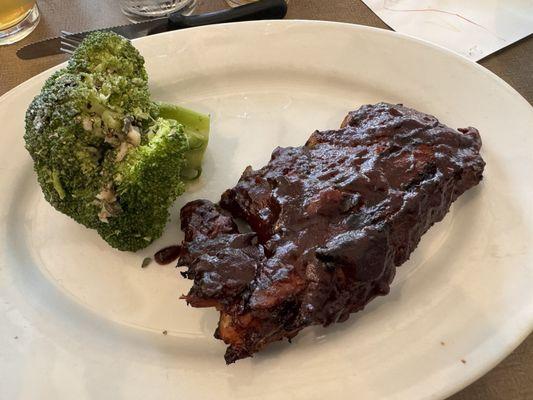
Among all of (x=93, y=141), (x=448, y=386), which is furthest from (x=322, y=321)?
(x=93, y=141)

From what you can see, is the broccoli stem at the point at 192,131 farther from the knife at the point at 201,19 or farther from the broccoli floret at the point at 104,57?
the knife at the point at 201,19

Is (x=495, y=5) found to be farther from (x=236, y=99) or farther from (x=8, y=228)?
(x=8, y=228)

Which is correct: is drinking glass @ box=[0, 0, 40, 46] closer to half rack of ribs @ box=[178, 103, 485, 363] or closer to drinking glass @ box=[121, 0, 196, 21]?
drinking glass @ box=[121, 0, 196, 21]

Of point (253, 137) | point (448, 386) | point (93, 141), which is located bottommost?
point (448, 386)

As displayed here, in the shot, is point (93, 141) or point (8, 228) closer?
point (93, 141)

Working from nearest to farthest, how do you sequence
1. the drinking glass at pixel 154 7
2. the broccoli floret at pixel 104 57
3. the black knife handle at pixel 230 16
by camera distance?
1. the broccoli floret at pixel 104 57
2. the black knife handle at pixel 230 16
3. the drinking glass at pixel 154 7

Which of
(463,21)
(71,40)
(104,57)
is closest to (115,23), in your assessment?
(71,40)

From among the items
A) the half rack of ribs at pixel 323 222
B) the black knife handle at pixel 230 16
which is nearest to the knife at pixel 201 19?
the black knife handle at pixel 230 16

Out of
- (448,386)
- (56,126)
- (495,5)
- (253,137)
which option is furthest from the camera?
(495,5)
